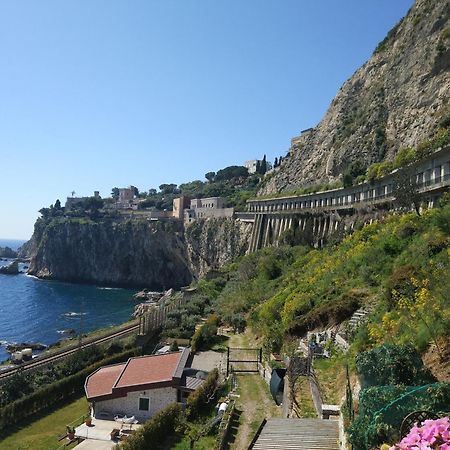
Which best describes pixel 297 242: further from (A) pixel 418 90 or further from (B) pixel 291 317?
(B) pixel 291 317

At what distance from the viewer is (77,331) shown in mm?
63781

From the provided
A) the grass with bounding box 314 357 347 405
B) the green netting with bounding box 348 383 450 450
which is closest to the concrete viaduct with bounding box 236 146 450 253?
the grass with bounding box 314 357 347 405

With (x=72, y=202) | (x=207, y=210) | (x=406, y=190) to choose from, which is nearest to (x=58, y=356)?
(x=406, y=190)

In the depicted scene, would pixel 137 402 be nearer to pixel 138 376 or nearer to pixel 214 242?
pixel 138 376

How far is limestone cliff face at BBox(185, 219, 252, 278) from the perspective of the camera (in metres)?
94.1

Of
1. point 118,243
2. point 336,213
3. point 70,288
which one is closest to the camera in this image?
point 336,213

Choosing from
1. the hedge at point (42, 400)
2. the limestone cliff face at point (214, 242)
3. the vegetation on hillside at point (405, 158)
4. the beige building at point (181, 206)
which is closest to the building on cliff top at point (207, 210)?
the limestone cliff face at point (214, 242)

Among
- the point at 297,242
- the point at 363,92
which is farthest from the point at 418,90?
the point at 297,242

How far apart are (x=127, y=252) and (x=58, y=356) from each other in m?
91.0

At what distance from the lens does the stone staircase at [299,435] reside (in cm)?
1141

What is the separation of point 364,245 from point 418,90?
3773 centimetres

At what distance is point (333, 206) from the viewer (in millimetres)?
58312

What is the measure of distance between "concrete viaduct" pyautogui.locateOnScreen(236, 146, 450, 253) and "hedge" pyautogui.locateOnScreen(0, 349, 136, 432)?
1131 inches

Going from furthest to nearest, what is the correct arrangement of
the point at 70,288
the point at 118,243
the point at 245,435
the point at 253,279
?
1. the point at 118,243
2. the point at 70,288
3. the point at 253,279
4. the point at 245,435
